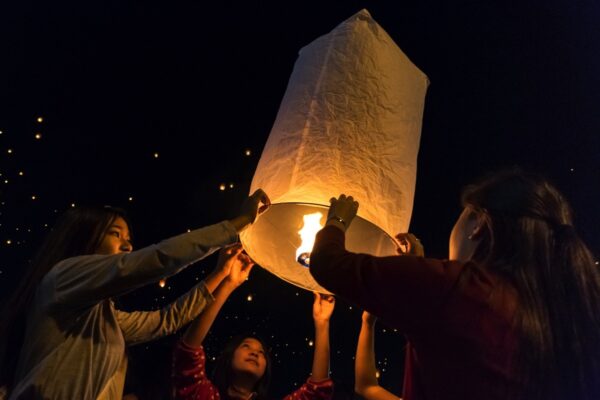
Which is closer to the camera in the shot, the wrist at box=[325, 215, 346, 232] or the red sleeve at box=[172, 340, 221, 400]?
the wrist at box=[325, 215, 346, 232]

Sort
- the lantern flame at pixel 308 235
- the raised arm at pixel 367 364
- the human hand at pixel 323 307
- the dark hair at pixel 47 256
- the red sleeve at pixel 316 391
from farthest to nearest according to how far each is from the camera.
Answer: the red sleeve at pixel 316 391 → the human hand at pixel 323 307 → the raised arm at pixel 367 364 → the lantern flame at pixel 308 235 → the dark hair at pixel 47 256

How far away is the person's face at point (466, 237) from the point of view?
1341mm

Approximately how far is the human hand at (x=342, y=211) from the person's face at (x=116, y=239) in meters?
0.98

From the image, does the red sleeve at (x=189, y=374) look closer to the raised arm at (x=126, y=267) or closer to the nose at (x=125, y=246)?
the nose at (x=125, y=246)

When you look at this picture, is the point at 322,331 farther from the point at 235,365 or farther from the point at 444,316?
the point at 444,316

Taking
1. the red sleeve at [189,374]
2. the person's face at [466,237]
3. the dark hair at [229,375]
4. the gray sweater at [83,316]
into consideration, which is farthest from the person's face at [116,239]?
the person's face at [466,237]

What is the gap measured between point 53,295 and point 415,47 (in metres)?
3.02

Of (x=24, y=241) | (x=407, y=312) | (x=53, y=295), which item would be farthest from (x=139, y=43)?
(x=407, y=312)

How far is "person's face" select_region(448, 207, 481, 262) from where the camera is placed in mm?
1341

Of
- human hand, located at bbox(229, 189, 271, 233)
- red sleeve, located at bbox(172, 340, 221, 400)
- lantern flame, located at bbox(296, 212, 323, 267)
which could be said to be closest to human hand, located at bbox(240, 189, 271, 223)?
human hand, located at bbox(229, 189, 271, 233)

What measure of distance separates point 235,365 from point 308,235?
144 centimetres

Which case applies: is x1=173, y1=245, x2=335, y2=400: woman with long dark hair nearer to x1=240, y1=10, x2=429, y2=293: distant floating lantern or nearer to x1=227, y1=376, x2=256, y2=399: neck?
x1=227, y1=376, x2=256, y2=399: neck

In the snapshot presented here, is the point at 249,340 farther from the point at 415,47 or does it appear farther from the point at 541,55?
the point at 541,55

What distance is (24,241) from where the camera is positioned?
3432 mm
